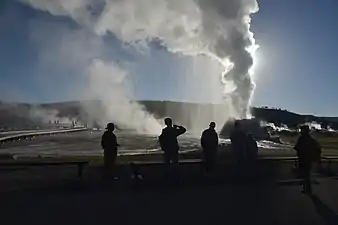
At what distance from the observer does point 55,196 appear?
12.8 meters

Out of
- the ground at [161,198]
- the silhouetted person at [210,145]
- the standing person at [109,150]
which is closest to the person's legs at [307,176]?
the ground at [161,198]

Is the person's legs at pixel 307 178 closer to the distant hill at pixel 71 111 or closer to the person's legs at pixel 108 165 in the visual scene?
the person's legs at pixel 108 165

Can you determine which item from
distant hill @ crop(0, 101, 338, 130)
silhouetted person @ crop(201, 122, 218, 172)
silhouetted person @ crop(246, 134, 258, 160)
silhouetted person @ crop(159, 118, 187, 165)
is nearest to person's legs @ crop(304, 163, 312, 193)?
silhouetted person @ crop(201, 122, 218, 172)

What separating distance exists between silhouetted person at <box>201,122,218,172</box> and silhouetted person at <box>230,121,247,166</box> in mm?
871

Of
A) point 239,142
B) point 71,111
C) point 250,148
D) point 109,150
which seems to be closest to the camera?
point 109,150

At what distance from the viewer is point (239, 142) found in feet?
57.3

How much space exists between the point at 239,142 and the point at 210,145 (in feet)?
4.07

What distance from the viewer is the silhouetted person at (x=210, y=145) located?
16.6 m

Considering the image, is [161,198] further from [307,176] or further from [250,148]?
[250,148]

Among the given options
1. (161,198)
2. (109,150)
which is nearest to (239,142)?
(109,150)

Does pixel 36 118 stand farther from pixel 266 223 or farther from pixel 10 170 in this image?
pixel 266 223

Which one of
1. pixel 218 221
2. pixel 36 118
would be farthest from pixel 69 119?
pixel 218 221

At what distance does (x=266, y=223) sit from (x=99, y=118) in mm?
124763

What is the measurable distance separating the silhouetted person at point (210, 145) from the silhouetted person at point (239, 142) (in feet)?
2.86
